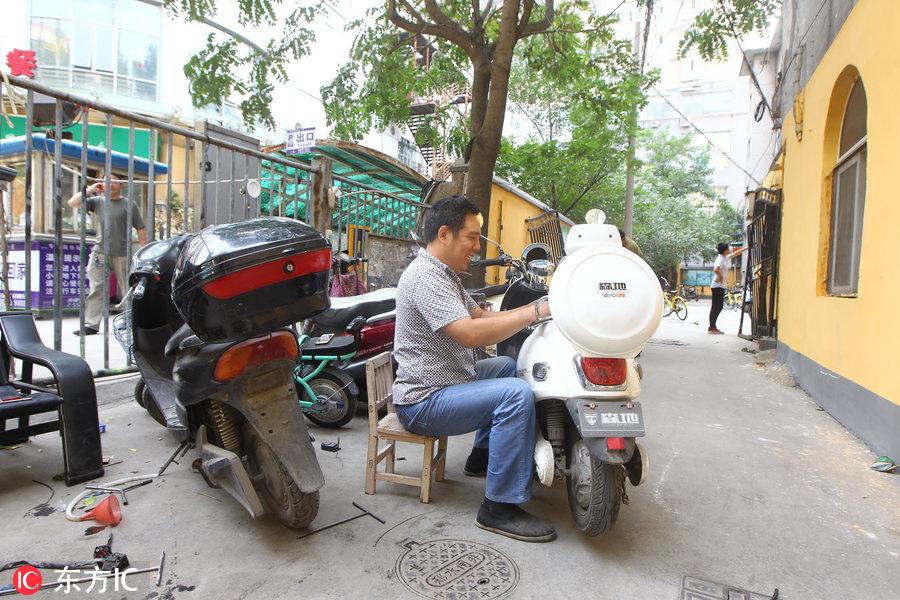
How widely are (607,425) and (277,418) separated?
4.16 ft

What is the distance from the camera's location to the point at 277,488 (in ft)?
6.82

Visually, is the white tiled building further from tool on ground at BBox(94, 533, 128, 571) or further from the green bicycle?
tool on ground at BBox(94, 533, 128, 571)

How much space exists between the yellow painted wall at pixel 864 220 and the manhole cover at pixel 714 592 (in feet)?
6.60

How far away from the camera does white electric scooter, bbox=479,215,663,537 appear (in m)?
1.92

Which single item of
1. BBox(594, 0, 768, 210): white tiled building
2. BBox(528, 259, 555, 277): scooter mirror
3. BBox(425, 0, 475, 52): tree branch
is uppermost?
BBox(594, 0, 768, 210): white tiled building

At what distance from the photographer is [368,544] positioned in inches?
84.7

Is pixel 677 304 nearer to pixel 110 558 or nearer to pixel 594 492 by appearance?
pixel 594 492

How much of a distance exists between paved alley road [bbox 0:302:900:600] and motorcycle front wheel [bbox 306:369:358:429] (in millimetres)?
130

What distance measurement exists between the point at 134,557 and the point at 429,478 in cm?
123

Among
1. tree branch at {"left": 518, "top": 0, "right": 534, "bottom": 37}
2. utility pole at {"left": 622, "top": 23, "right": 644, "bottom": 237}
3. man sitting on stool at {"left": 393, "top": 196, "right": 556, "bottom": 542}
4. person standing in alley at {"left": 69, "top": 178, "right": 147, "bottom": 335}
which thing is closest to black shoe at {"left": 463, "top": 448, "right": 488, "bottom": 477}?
man sitting on stool at {"left": 393, "top": 196, "right": 556, "bottom": 542}

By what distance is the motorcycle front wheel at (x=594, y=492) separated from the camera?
6.68ft

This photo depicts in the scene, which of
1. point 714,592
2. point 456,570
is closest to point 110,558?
point 456,570

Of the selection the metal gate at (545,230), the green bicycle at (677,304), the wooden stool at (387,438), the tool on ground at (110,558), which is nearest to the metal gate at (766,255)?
the metal gate at (545,230)

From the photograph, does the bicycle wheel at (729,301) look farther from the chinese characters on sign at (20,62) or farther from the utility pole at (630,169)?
the chinese characters on sign at (20,62)
